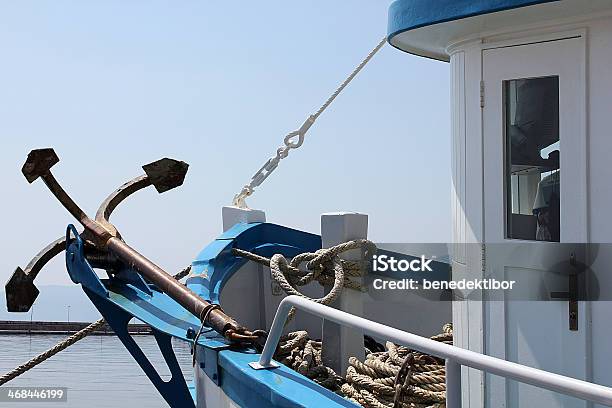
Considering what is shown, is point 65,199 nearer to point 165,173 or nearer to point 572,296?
point 165,173

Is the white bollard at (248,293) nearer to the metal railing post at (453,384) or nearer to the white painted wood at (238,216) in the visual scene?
the white painted wood at (238,216)

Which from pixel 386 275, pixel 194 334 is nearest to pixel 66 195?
pixel 194 334

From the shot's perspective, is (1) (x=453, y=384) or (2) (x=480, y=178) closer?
(1) (x=453, y=384)

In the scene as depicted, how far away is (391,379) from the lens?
10.8 ft

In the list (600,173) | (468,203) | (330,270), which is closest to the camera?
(600,173)

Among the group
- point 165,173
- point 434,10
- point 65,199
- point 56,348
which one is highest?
point 434,10

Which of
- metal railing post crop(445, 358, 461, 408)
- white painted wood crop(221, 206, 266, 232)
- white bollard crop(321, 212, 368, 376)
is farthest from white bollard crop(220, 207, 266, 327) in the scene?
metal railing post crop(445, 358, 461, 408)

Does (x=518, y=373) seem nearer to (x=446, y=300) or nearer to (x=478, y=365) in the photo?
(x=478, y=365)

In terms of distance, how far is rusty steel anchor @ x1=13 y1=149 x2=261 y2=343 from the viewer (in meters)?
3.29

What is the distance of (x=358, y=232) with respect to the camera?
4.02 meters

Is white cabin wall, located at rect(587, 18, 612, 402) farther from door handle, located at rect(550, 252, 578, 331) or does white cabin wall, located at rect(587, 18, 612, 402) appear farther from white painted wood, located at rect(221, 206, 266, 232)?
white painted wood, located at rect(221, 206, 266, 232)

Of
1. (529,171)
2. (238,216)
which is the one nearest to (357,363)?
(529,171)

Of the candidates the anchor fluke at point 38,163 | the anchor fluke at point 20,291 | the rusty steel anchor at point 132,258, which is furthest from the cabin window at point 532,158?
the anchor fluke at point 20,291

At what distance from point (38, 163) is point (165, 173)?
2.13 ft
